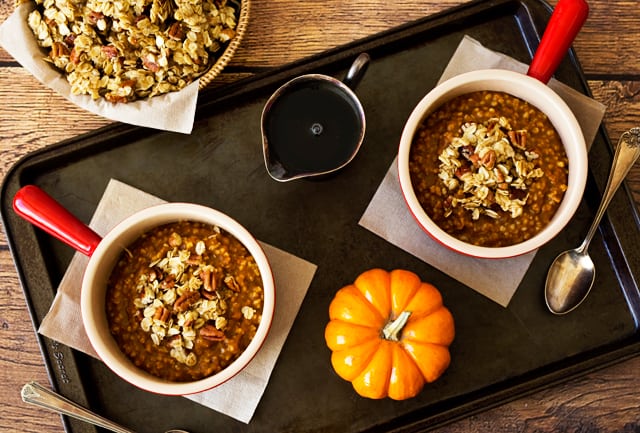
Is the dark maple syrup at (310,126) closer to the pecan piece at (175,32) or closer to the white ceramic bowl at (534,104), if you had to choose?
the white ceramic bowl at (534,104)

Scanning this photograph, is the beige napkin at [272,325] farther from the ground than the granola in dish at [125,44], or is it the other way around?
the granola in dish at [125,44]

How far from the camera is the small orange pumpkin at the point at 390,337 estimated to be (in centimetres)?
167

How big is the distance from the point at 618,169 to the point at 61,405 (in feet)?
5.77

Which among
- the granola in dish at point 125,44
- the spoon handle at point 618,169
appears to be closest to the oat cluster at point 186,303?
the granola in dish at point 125,44

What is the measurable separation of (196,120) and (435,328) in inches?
37.1

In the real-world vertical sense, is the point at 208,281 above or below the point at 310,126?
below

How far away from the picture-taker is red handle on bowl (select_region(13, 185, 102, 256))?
1.56 m

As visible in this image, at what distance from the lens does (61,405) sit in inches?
67.7

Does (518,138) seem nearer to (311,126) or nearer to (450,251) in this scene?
(450,251)

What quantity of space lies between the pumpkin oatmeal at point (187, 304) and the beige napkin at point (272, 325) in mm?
139

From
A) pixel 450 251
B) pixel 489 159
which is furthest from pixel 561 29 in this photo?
pixel 450 251

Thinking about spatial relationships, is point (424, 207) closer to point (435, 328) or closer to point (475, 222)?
point (475, 222)

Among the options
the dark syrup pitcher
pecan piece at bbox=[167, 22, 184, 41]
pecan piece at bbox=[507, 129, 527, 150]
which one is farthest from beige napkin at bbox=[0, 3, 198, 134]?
pecan piece at bbox=[507, 129, 527, 150]

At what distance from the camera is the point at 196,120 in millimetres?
1876
